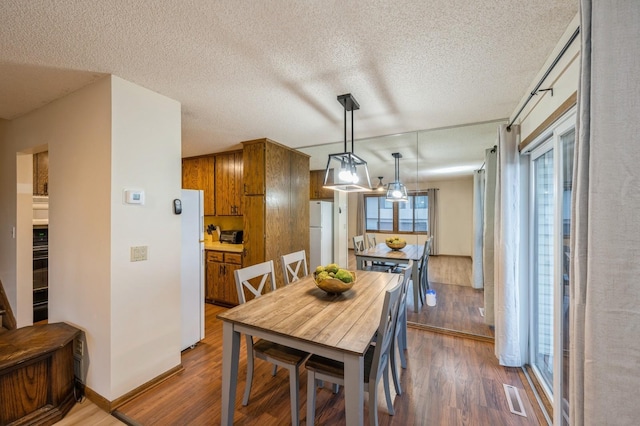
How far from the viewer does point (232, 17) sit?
4.29 ft

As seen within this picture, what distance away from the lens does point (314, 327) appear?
57.6 inches

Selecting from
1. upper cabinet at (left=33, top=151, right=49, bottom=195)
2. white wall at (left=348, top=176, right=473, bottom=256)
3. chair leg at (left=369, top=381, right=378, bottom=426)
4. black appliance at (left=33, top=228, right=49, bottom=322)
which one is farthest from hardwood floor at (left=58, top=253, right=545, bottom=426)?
upper cabinet at (left=33, top=151, right=49, bottom=195)

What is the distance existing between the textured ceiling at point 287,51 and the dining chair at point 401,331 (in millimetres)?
1439

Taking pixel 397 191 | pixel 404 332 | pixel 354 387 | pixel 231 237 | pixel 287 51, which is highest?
pixel 287 51

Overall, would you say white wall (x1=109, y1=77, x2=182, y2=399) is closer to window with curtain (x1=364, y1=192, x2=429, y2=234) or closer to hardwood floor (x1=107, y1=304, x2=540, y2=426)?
hardwood floor (x1=107, y1=304, x2=540, y2=426)

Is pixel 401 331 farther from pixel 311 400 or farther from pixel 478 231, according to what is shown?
pixel 478 231

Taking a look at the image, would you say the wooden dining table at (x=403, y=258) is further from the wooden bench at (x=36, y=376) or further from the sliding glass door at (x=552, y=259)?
the wooden bench at (x=36, y=376)

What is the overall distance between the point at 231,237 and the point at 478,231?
3951 mm

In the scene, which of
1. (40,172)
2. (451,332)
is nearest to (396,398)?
(451,332)

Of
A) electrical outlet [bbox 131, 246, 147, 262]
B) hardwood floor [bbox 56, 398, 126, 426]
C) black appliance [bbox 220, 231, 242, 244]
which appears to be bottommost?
hardwood floor [bbox 56, 398, 126, 426]

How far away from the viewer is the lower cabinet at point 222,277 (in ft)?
12.2

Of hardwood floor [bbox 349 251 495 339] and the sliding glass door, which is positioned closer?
the sliding glass door

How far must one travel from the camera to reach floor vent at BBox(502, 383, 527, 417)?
5.93 ft

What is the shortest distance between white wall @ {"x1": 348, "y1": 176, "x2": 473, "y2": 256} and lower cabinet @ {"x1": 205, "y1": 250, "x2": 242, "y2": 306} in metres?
2.21
